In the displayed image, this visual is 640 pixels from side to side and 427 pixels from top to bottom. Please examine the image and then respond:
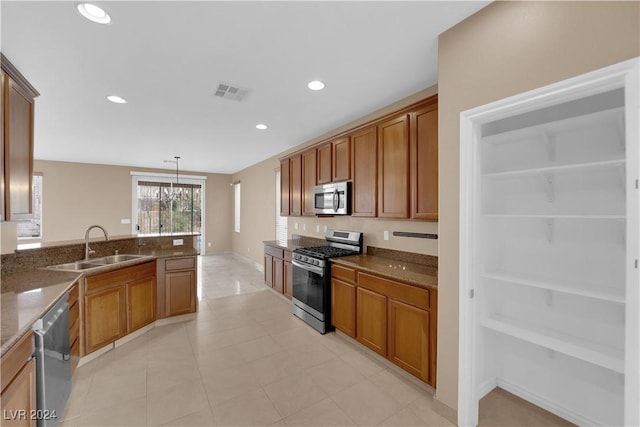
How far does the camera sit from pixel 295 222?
548 centimetres

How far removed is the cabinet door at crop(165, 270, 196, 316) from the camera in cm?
364

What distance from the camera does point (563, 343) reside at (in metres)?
1.70

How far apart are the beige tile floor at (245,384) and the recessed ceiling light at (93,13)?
2.76 metres

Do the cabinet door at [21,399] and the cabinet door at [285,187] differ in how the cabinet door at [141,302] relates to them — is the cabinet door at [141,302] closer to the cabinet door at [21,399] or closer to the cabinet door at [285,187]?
the cabinet door at [21,399]

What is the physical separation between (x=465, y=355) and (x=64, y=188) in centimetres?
907

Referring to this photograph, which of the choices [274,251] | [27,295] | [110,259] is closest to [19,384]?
[27,295]

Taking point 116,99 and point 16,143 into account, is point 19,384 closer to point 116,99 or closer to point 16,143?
point 16,143

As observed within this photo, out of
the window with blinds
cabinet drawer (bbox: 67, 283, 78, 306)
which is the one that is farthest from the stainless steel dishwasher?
the window with blinds

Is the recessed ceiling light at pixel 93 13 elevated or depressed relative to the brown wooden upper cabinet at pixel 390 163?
elevated

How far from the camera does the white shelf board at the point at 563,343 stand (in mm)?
1508

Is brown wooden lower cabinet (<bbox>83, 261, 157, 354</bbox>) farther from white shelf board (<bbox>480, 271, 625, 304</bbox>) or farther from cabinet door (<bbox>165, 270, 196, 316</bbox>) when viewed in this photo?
white shelf board (<bbox>480, 271, 625, 304</bbox>)

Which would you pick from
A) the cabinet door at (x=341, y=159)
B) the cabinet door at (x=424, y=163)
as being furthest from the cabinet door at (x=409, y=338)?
the cabinet door at (x=341, y=159)

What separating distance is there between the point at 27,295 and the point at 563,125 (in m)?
3.79

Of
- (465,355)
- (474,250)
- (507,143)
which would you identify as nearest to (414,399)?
(465,355)
